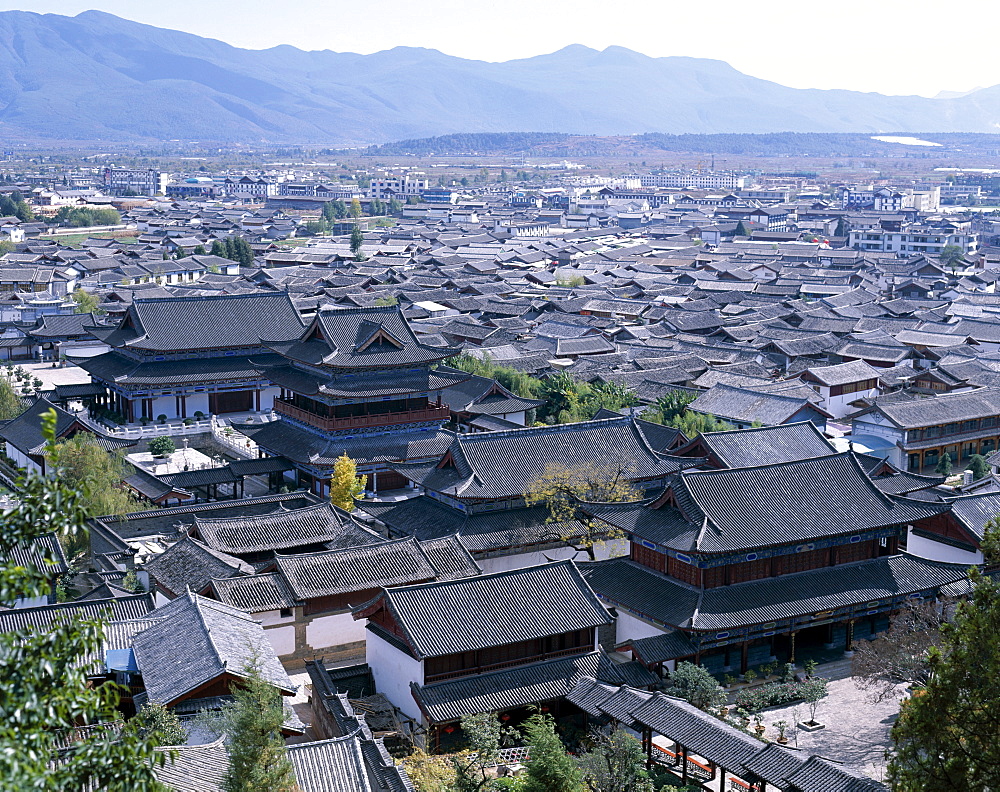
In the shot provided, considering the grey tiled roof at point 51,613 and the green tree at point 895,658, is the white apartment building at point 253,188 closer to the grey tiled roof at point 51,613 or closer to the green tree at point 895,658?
the grey tiled roof at point 51,613

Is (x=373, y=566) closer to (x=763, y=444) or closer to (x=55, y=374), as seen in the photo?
(x=763, y=444)

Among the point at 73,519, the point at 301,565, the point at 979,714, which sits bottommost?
the point at 301,565

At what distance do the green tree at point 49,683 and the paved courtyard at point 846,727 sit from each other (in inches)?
671

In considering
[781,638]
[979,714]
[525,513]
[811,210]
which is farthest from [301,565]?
[811,210]

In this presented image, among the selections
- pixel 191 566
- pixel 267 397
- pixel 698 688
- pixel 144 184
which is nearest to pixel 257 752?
pixel 698 688

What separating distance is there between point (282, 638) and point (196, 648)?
19.3 feet

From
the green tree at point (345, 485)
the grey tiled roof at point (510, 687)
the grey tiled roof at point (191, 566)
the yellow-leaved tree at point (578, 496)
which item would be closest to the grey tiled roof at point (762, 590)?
the grey tiled roof at point (510, 687)

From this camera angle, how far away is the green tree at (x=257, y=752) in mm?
16359

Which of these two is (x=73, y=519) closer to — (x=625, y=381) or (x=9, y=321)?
(x=625, y=381)

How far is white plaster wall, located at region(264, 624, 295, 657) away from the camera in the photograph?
1096 inches

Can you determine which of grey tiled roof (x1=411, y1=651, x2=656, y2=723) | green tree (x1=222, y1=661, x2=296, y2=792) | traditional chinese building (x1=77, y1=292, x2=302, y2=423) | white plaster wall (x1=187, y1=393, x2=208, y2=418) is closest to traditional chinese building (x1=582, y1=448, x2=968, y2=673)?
grey tiled roof (x1=411, y1=651, x2=656, y2=723)

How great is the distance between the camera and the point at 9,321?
2847 inches

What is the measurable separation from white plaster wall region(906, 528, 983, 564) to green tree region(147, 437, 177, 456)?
28616mm

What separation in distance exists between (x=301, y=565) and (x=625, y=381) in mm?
30387
